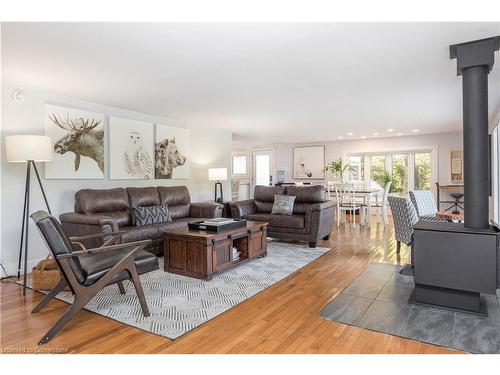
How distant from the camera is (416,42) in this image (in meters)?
2.64

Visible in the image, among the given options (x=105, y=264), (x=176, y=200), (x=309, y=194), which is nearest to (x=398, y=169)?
(x=309, y=194)

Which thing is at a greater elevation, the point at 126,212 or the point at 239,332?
the point at 126,212

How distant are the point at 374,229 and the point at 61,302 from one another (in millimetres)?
5670

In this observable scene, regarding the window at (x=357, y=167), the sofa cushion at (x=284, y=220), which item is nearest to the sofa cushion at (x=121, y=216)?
the sofa cushion at (x=284, y=220)

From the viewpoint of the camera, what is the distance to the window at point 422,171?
27.6 ft

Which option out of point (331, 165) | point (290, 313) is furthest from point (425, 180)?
point (290, 313)

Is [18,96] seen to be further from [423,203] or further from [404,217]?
[423,203]

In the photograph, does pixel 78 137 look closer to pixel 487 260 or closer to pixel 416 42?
pixel 416 42

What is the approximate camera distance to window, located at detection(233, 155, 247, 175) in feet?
36.8

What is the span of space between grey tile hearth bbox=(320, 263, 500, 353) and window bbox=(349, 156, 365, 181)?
21.4 feet

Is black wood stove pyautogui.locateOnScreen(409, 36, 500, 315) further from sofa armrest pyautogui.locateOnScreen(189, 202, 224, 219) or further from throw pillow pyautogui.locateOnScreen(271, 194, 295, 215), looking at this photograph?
sofa armrest pyautogui.locateOnScreen(189, 202, 224, 219)

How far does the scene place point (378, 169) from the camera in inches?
361

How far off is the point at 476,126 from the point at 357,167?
690 centimetres

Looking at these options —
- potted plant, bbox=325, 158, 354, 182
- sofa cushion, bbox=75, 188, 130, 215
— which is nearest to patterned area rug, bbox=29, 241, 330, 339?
sofa cushion, bbox=75, 188, 130, 215
